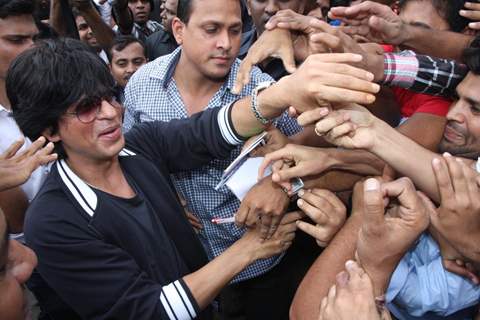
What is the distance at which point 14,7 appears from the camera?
2.47m

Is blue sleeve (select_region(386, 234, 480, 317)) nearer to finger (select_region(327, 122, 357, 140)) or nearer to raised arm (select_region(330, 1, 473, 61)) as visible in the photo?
finger (select_region(327, 122, 357, 140))

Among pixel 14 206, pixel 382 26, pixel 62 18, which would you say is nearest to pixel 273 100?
pixel 382 26

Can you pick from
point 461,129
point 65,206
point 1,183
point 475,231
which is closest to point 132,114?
point 1,183

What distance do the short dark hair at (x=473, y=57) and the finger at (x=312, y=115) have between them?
25.3 inches

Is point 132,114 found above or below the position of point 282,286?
above

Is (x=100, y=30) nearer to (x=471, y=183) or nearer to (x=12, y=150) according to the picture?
(x=12, y=150)

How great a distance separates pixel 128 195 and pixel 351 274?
2.68 feet

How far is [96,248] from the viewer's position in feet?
4.72

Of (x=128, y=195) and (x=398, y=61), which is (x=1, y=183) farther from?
(x=398, y=61)

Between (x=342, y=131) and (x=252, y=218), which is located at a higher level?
(x=342, y=131)

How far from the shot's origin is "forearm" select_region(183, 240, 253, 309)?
155 cm

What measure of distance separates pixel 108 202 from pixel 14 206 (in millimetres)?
683

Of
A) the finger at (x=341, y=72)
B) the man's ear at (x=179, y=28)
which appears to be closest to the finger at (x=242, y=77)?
the finger at (x=341, y=72)

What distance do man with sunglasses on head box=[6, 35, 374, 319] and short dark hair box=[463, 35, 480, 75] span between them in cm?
57
